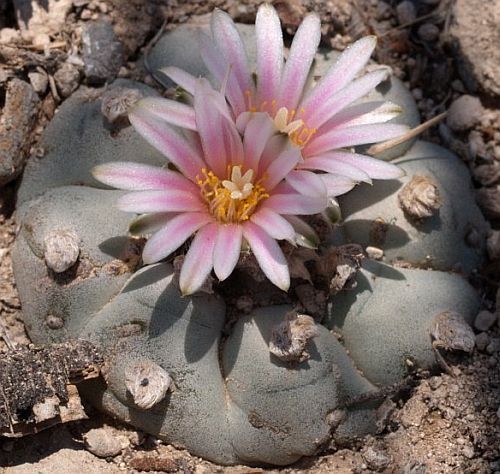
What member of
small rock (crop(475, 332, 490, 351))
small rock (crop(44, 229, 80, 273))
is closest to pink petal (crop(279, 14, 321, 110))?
small rock (crop(44, 229, 80, 273))

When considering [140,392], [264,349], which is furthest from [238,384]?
[140,392]

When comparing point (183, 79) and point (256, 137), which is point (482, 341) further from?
point (183, 79)

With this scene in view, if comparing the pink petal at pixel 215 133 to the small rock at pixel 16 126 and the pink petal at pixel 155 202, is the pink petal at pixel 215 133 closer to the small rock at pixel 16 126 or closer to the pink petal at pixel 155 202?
the pink petal at pixel 155 202

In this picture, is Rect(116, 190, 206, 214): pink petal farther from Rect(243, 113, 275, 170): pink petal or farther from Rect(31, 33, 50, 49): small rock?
Rect(31, 33, 50, 49): small rock

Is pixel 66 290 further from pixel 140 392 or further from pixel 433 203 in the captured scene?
pixel 433 203

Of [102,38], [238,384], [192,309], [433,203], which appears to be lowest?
[238,384]
